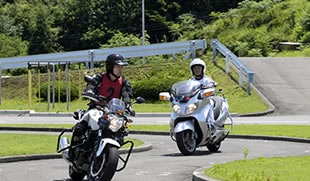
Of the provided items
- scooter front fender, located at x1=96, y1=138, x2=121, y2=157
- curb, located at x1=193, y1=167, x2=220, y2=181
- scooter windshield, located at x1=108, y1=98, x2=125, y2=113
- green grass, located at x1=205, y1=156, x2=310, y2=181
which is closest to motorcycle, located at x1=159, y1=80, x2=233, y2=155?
green grass, located at x1=205, y1=156, x2=310, y2=181

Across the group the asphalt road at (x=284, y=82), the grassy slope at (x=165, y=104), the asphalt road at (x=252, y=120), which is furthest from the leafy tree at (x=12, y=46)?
the asphalt road at (x=252, y=120)

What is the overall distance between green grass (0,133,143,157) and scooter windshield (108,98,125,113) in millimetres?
4506

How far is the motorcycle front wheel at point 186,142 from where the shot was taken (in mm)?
13529

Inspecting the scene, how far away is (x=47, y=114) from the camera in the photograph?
97.6 feet

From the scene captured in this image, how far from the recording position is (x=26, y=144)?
15.9 meters

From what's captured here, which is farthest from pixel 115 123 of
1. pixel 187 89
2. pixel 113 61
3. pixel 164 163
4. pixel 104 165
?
pixel 187 89

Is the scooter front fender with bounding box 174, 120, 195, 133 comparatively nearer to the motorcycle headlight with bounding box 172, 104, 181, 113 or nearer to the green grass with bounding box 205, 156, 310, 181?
the motorcycle headlight with bounding box 172, 104, 181, 113

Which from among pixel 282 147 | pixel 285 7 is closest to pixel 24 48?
pixel 285 7

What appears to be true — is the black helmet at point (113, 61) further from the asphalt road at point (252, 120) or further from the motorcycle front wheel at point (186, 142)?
the asphalt road at point (252, 120)

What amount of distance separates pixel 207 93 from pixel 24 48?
6591 centimetres

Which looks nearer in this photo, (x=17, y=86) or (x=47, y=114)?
(x=47, y=114)

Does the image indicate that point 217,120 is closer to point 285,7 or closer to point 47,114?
point 47,114

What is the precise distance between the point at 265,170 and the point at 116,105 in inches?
92.4

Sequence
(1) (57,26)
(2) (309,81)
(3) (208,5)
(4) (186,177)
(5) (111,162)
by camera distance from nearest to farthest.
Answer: (5) (111,162)
(4) (186,177)
(2) (309,81)
(3) (208,5)
(1) (57,26)
